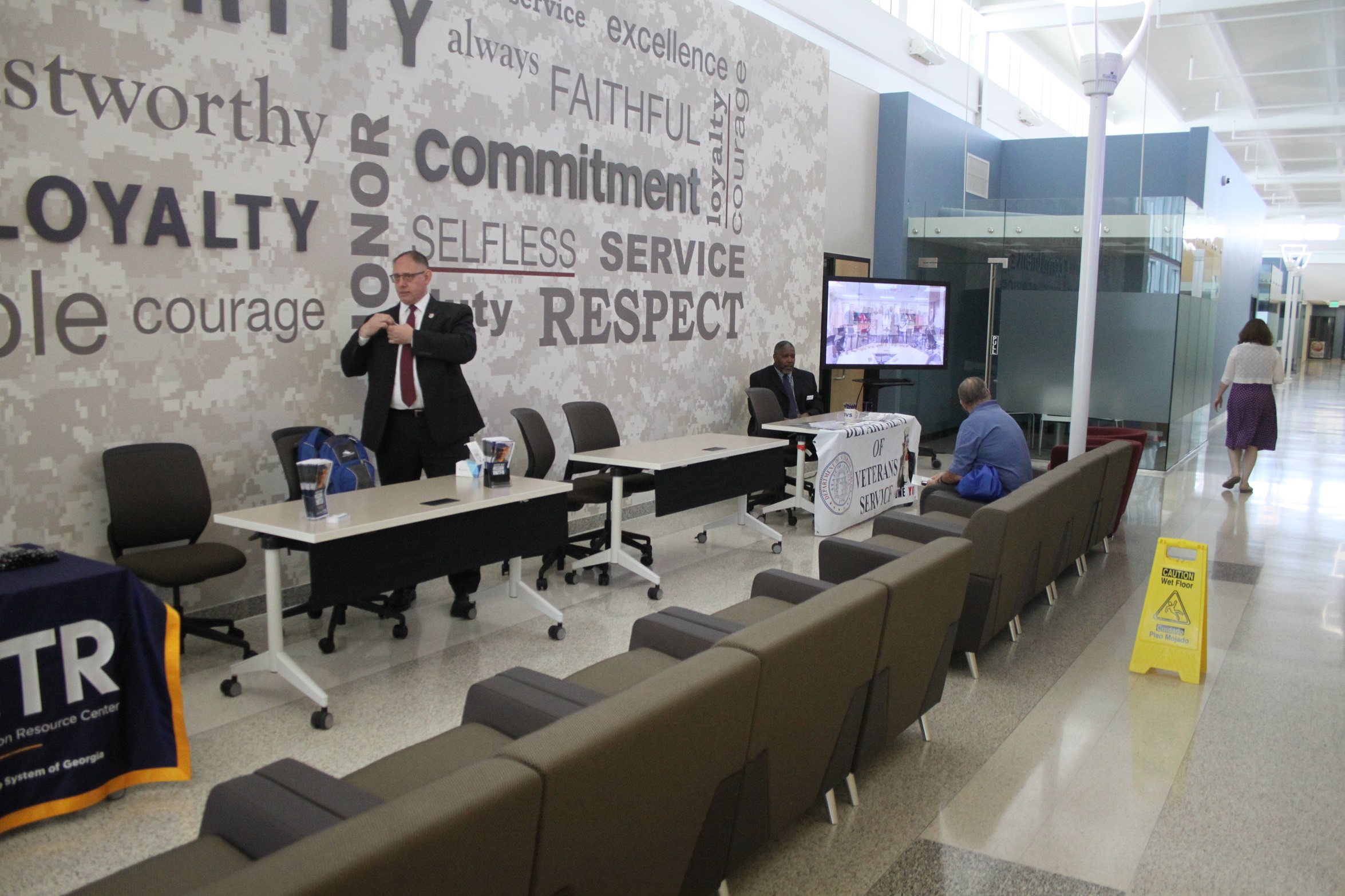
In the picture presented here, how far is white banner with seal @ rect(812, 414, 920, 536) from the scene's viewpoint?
6785 millimetres

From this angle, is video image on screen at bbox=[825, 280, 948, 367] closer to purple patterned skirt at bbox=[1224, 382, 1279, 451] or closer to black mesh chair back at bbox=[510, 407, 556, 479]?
purple patterned skirt at bbox=[1224, 382, 1279, 451]

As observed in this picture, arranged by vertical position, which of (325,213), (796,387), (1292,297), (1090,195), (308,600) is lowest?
(308,600)

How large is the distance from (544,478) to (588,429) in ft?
1.60

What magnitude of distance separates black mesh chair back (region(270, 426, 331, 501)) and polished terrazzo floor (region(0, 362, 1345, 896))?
0.69m

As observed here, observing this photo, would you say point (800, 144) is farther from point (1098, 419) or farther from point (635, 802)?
point (635, 802)

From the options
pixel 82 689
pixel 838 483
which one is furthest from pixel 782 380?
pixel 82 689

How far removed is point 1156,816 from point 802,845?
45.3 inches

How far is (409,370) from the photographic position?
497 centimetres

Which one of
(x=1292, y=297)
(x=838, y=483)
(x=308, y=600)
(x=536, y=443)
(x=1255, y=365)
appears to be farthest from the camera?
(x=1292, y=297)

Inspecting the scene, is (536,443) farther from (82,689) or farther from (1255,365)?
(1255,365)

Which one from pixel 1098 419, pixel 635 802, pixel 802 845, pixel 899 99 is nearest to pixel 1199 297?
pixel 1098 419

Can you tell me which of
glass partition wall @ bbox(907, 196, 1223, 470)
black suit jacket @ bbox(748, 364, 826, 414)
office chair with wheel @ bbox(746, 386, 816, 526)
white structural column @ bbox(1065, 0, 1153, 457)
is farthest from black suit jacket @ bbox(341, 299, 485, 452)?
glass partition wall @ bbox(907, 196, 1223, 470)

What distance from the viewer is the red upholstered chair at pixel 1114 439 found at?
21.9ft

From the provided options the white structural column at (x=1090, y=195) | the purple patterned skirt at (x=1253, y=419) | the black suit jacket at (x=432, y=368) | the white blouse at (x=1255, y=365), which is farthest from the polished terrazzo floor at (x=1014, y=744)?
the white blouse at (x=1255, y=365)
